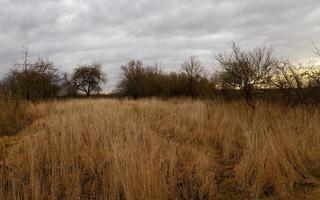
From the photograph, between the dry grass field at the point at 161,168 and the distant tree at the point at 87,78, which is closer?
the dry grass field at the point at 161,168

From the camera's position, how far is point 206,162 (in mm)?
4254

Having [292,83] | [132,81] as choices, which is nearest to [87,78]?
[132,81]

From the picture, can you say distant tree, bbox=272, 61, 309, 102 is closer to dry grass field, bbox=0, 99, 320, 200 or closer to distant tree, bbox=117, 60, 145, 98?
dry grass field, bbox=0, 99, 320, 200

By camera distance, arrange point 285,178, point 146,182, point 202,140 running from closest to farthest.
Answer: point 146,182, point 285,178, point 202,140

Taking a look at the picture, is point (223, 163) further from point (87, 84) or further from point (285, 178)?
point (87, 84)

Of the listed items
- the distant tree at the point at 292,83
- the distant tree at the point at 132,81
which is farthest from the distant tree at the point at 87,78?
the distant tree at the point at 292,83

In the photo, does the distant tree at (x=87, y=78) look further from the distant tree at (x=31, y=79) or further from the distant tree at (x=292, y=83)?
the distant tree at (x=292, y=83)

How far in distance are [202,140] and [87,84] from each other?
4282 cm

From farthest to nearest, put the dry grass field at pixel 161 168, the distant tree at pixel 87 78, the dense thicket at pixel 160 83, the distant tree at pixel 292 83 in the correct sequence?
the distant tree at pixel 87 78, the dense thicket at pixel 160 83, the distant tree at pixel 292 83, the dry grass field at pixel 161 168

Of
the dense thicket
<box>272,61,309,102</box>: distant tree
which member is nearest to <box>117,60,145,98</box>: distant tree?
the dense thicket

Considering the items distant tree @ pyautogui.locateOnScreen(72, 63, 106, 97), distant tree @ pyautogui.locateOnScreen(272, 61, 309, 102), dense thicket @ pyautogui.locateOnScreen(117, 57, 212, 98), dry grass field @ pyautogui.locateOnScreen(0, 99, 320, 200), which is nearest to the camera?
dry grass field @ pyautogui.locateOnScreen(0, 99, 320, 200)

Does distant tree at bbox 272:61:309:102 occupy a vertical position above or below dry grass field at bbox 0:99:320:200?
above

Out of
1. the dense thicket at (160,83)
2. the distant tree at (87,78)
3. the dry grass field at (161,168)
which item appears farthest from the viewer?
the distant tree at (87,78)

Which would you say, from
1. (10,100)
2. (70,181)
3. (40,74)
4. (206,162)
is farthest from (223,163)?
(40,74)
